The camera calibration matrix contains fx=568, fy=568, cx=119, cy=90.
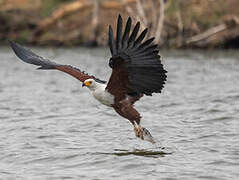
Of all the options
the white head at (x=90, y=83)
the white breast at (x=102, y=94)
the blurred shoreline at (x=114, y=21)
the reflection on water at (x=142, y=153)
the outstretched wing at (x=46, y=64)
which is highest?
the blurred shoreline at (x=114, y=21)

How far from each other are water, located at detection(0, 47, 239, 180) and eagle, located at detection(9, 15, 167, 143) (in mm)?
781

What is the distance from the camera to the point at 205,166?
24.5 feet

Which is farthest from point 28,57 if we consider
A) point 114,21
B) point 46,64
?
point 114,21

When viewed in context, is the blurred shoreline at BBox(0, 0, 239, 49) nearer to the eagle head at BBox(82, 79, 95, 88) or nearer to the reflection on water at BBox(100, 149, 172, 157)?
the reflection on water at BBox(100, 149, 172, 157)

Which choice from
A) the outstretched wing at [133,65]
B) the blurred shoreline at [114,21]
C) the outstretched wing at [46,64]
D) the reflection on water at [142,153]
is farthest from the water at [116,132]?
the blurred shoreline at [114,21]

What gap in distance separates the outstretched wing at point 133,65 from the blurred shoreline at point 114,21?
19.0 meters

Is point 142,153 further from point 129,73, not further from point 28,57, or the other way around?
point 28,57

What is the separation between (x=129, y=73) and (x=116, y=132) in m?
2.49

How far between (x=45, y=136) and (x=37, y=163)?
1.93 metres

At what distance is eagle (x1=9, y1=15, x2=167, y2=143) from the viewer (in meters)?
7.46

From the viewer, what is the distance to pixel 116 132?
401 inches

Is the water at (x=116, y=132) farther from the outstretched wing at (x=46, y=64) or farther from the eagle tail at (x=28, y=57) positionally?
the eagle tail at (x=28, y=57)

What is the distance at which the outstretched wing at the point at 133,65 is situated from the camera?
24.4ft

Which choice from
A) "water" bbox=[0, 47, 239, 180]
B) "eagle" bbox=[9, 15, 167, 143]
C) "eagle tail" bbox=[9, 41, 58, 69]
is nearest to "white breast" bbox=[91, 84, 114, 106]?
"eagle" bbox=[9, 15, 167, 143]
